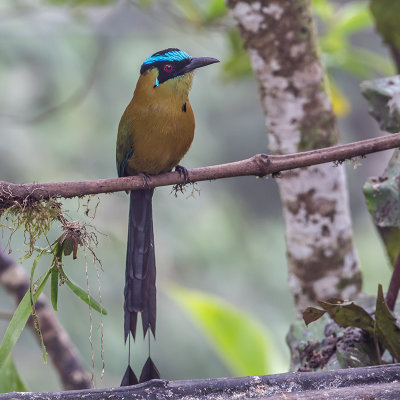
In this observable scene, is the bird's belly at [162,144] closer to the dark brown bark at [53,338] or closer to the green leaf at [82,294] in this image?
the dark brown bark at [53,338]

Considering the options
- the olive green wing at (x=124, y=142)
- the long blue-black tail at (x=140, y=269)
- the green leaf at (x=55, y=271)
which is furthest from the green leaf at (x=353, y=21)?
the green leaf at (x=55, y=271)

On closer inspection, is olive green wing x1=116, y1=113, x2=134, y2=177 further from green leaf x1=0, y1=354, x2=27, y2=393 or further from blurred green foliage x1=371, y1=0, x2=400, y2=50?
blurred green foliage x1=371, y1=0, x2=400, y2=50

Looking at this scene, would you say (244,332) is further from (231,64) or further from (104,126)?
(104,126)

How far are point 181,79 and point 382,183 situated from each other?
725mm

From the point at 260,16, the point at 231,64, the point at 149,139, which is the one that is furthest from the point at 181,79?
the point at 231,64

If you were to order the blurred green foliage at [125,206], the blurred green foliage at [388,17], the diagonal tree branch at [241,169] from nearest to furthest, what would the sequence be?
the diagonal tree branch at [241,169] → the blurred green foliage at [388,17] → the blurred green foliage at [125,206]

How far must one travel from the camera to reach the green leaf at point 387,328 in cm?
162

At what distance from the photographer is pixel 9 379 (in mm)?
1810

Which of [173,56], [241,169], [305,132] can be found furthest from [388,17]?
[241,169]

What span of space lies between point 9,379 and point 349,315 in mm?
879

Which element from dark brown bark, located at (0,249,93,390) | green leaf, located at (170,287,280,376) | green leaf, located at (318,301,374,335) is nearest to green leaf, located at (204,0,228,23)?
green leaf, located at (170,287,280,376)

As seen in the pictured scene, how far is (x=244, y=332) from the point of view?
8.93 feet

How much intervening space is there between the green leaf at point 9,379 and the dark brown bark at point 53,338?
1.95 ft

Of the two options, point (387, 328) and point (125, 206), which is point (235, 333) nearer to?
point (387, 328)
